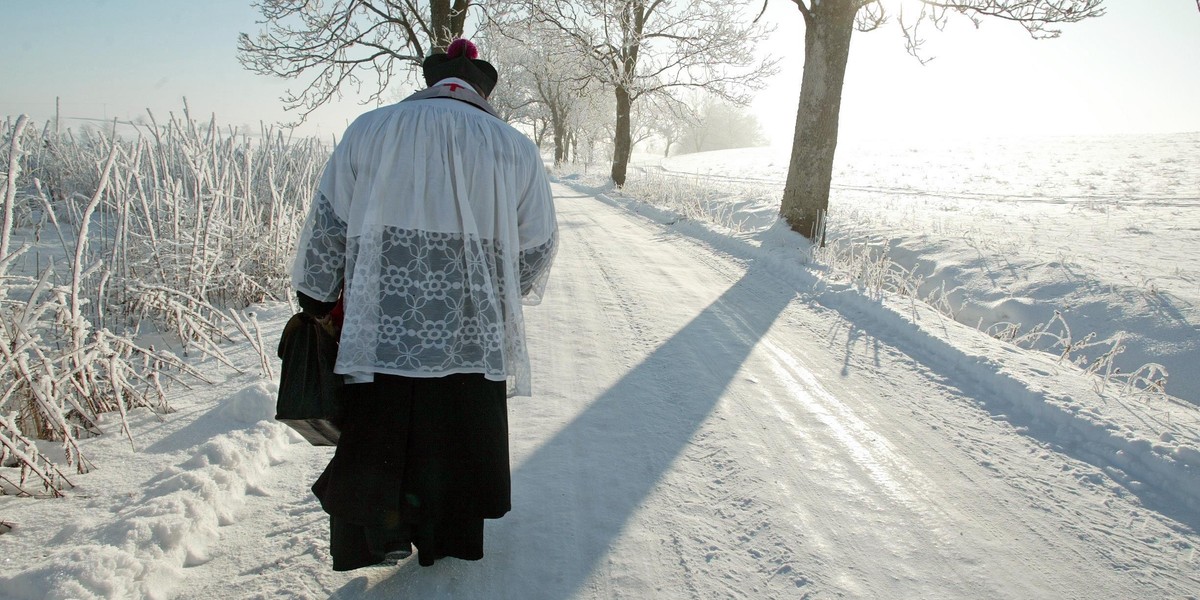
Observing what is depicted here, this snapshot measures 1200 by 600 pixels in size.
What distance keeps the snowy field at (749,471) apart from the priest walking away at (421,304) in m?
0.29

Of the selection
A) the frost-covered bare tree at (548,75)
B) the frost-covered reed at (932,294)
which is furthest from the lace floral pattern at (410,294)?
the frost-covered bare tree at (548,75)

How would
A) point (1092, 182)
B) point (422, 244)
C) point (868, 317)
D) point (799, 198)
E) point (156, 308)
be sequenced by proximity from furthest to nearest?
point (1092, 182), point (799, 198), point (868, 317), point (156, 308), point (422, 244)

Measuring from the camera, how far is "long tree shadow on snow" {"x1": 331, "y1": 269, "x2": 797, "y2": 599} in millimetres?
1968

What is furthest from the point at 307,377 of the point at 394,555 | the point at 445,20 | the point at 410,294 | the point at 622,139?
the point at 622,139

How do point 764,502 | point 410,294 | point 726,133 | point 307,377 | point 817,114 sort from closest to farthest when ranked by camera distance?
point 307,377 → point 410,294 → point 764,502 → point 817,114 → point 726,133

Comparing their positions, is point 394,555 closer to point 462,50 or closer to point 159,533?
point 159,533

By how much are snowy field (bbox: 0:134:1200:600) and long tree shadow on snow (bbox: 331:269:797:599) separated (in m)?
0.01

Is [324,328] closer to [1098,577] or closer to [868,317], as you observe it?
[1098,577]

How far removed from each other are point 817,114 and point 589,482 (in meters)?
6.96

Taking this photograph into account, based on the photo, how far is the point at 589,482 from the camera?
8.35ft

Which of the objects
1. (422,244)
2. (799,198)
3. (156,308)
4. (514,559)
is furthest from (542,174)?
(799,198)

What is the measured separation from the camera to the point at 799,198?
8.30m

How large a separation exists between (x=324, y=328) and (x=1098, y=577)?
2715mm

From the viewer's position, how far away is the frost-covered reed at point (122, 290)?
2.29m
